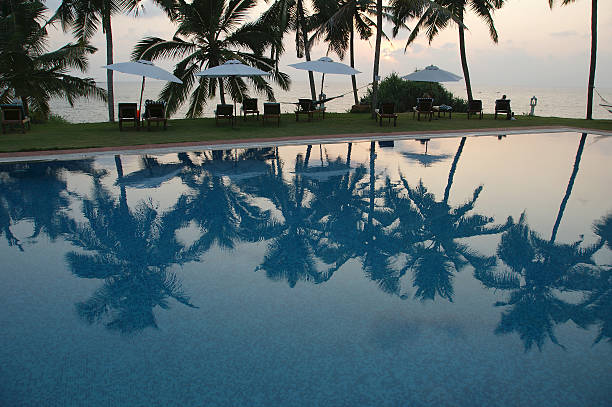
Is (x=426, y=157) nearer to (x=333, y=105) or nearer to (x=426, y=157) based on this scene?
(x=426, y=157)

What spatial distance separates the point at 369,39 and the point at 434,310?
82.3ft

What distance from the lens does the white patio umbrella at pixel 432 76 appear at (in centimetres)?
2009

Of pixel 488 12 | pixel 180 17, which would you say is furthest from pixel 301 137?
pixel 488 12

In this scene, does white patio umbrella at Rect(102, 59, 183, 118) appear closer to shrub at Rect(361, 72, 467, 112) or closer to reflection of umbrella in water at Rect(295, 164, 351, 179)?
reflection of umbrella in water at Rect(295, 164, 351, 179)

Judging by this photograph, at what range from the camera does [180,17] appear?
18344 millimetres

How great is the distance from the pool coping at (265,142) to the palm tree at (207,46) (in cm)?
554

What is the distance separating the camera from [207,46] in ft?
60.2

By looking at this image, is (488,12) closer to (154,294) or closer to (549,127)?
(549,127)

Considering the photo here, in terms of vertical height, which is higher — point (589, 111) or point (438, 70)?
point (438, 70)

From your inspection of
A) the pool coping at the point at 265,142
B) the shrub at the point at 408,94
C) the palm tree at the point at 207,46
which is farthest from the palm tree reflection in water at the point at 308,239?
the shrub at the point at 408,94

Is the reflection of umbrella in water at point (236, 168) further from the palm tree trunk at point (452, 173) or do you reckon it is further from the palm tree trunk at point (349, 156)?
the palm tree trunk at point (452, 173)

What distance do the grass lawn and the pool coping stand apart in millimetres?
391

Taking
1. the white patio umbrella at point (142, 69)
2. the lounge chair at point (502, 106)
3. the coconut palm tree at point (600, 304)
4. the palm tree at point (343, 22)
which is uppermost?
the palm tree at point (343, 22)

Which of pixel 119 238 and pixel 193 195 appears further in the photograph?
pixel 193 195
